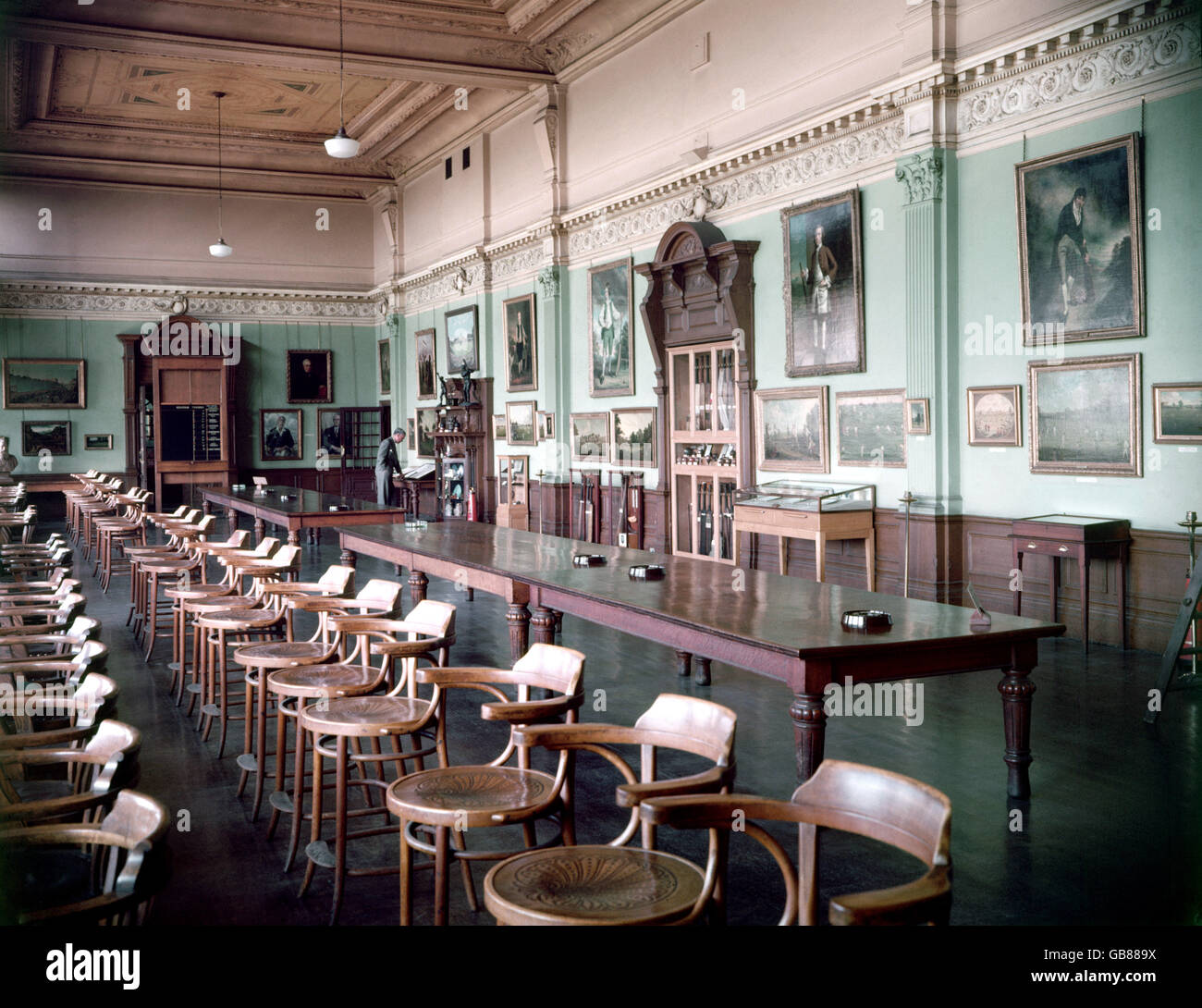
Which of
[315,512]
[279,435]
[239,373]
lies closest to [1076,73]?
[315,512]

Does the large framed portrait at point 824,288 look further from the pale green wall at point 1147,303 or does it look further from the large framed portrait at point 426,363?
the large framed portrait at point 426,363

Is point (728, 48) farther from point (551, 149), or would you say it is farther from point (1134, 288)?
point (1134, 288)

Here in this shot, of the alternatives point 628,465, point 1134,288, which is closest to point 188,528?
point 628,465

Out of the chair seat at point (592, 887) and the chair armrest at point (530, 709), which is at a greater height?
the chair armrest at point (530, 709)

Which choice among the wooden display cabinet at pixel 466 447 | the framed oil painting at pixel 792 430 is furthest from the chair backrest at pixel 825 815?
the wooden display cabinet at pixel 466 447

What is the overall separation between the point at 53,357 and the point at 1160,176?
21.6 m

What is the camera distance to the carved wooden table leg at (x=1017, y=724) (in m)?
4.69

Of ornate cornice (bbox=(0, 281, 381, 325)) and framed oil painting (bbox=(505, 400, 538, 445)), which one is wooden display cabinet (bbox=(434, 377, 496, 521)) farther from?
ornate cornice (bbox=(0, 281, 381, 325))

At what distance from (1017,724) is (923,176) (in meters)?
5.93

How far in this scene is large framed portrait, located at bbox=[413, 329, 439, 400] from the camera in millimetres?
21609

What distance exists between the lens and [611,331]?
14859 mm

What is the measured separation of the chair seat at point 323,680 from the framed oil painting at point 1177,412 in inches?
233

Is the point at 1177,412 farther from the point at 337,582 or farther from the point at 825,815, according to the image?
the point at 825,815
